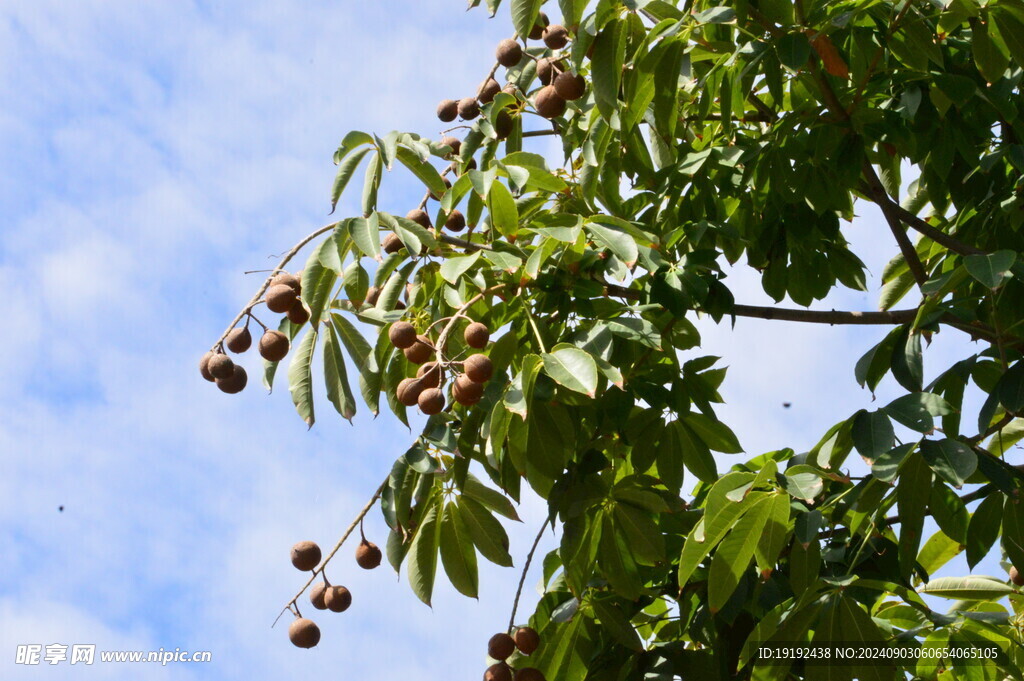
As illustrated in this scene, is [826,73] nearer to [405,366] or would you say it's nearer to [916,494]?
[916,494]

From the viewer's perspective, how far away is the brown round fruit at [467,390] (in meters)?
1.80

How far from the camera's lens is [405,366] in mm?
2109

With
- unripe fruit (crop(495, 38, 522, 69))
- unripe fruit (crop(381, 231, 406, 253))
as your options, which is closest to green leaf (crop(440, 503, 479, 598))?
unripe fruit (crop(381, 231, 406, 253))

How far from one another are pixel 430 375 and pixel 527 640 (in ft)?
2.38

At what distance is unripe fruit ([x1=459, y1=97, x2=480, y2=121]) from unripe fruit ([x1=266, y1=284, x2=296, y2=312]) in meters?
0.80

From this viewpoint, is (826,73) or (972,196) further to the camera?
(972,196)

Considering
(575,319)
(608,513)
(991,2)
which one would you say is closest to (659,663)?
(608,513)

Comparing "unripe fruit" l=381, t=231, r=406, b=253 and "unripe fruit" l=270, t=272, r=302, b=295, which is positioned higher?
"unripe fruit" l=381, t=231, r=406, b=253

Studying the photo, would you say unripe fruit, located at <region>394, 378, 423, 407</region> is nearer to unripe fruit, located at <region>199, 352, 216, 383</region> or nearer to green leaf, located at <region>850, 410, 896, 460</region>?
unripe fruit, located at <region>199, 352, 216, 383</region>

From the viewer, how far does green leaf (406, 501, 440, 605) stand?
2100mm

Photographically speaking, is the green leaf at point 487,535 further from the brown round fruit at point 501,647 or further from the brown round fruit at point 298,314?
the brown round fruit at point 298,314

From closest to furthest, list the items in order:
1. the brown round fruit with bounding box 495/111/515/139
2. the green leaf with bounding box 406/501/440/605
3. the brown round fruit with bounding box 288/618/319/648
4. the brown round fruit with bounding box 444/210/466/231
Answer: the green leaf with bounding box 406/501/440/605
the brown round fruit with bounding box 288/618/319/648
the brown round fruit with bounding box 495/111/515/139
the brown round fruit with bounding box 444/210/466/231

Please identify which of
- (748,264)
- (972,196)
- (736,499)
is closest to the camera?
(736,499)

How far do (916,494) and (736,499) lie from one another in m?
0.35
